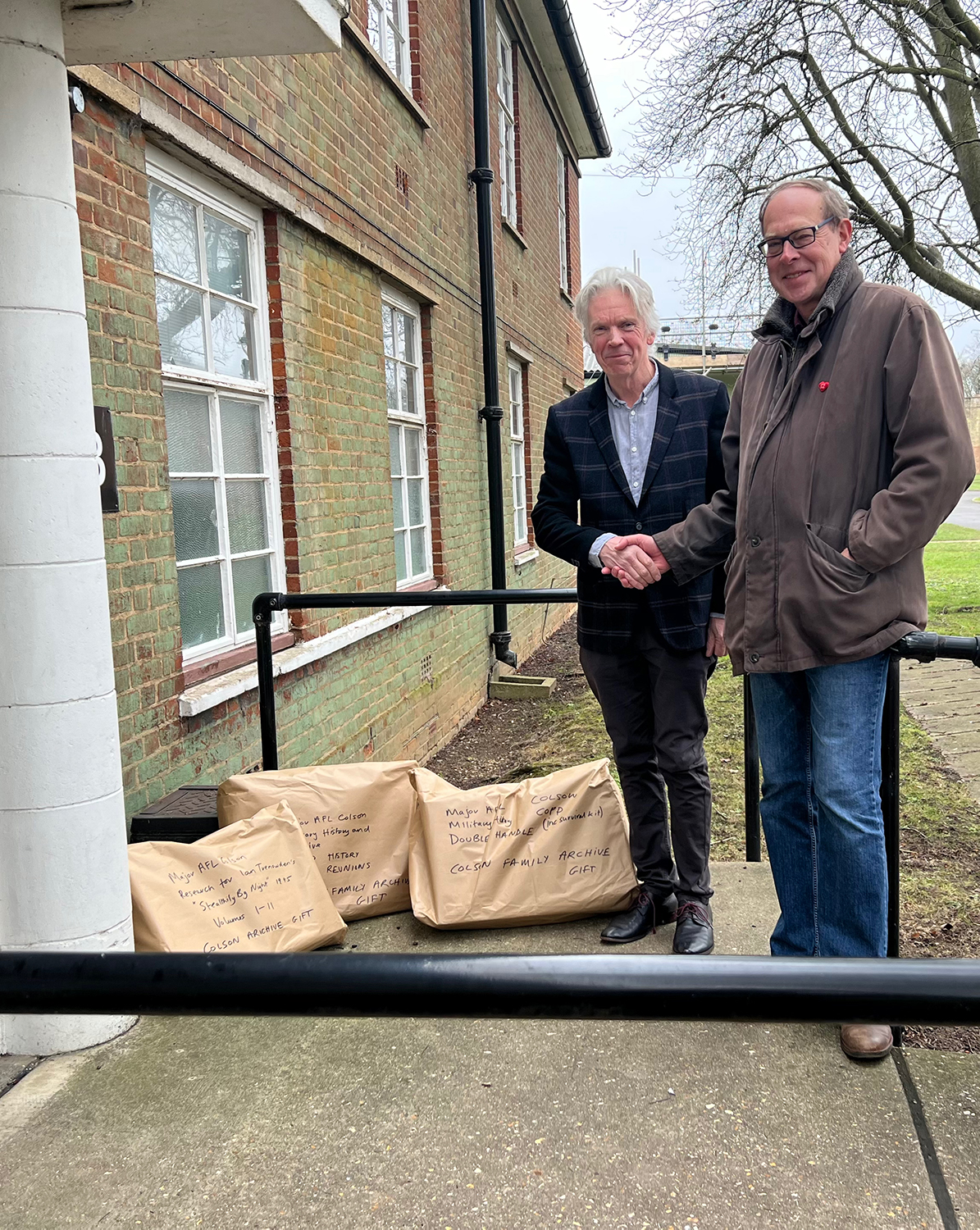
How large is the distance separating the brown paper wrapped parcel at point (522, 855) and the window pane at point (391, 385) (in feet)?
12.1

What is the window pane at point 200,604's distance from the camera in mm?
3689

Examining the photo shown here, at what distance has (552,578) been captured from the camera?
12.1 metres

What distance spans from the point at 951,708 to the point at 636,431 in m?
5.41

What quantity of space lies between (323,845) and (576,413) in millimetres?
1509

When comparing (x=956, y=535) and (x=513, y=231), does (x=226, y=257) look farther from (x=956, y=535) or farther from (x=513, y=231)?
(x=956, y=535)

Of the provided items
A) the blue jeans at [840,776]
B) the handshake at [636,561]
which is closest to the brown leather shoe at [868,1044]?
the blue jeans at [840,776]

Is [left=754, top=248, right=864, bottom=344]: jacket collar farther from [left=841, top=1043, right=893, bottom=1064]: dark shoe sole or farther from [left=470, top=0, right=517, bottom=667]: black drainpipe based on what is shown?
[left=470, top=0, right=517, bottom=667]: black drainpipe

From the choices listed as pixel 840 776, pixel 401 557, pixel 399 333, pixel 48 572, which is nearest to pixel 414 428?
pixel 399 333

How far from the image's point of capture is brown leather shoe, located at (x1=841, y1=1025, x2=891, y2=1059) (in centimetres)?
220

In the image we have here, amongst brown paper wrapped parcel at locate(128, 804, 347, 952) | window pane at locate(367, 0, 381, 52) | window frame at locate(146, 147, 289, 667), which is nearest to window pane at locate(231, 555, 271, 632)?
window frame at locate(146, 147, 289, 667)

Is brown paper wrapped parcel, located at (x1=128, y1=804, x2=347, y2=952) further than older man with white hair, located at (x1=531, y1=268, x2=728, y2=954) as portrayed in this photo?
No

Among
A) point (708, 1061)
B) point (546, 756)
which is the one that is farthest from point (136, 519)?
point (546, 756)

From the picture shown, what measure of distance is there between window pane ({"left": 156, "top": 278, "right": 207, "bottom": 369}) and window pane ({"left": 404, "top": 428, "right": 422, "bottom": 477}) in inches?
112

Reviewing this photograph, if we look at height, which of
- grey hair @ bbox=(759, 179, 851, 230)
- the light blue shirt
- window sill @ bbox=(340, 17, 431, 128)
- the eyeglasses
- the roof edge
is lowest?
the light blue shirt
